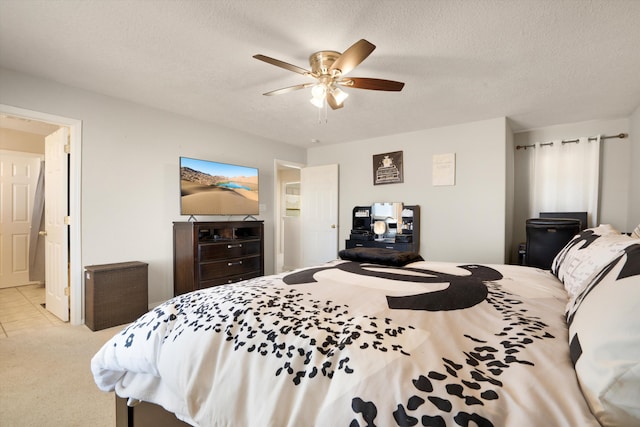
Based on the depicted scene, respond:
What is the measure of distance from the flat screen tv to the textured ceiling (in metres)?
0.78

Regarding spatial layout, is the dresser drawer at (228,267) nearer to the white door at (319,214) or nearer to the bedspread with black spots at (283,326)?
the white door at (319,214)

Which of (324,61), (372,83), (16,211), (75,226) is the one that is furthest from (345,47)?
(16,211)

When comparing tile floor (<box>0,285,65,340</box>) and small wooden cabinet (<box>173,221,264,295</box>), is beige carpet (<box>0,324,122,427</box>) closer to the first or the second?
tile floor (<box>0,285,65,340</box>)

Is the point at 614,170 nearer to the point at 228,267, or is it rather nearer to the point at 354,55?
the point at 354,55

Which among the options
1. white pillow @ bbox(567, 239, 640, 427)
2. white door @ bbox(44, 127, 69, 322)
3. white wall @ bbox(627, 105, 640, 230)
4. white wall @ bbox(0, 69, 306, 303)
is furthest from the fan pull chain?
white wall @ bbox(627, 105, 640, 230)

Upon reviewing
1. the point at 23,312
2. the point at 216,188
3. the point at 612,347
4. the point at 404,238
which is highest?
the point at 216,188

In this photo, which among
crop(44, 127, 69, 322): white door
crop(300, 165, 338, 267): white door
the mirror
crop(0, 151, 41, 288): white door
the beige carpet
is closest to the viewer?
the beige carpet

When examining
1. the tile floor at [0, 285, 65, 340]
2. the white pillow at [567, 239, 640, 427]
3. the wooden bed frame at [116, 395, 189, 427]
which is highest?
the white pillow at [567, 239, 640, 427]

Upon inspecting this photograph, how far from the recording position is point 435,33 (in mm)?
1993

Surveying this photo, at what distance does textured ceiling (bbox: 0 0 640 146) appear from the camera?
1783mm

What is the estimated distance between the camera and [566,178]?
3.89m

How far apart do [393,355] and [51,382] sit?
8.05 feet

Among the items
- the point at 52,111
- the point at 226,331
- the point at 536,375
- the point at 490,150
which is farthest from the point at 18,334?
the point at 490,150

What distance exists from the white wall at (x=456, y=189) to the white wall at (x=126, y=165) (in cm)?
276
